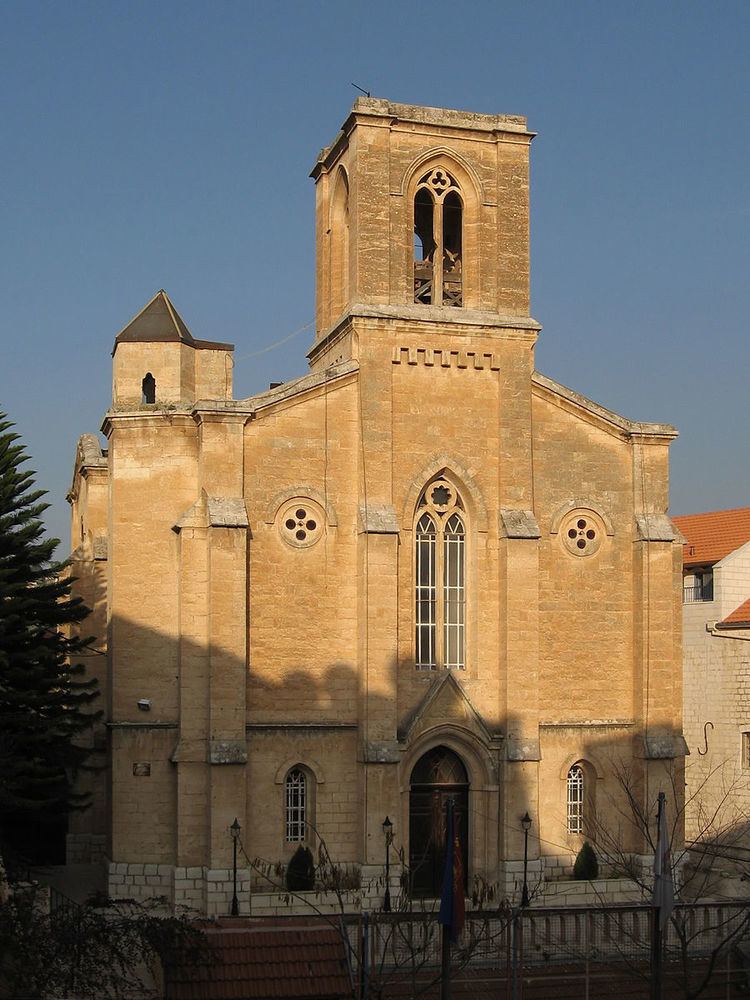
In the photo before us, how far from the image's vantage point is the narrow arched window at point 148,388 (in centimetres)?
3488

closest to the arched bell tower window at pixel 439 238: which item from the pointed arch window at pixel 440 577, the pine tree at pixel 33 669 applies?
the pointed arch window at pixel 440 577

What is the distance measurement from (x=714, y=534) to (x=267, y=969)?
2704 cm

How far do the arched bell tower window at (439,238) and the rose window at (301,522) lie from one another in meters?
5.94

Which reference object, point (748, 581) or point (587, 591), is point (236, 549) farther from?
point (748, 581)

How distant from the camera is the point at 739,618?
39.1 meters

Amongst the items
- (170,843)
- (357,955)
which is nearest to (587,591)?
(170,843)

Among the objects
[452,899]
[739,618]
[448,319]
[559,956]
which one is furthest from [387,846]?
[739,618]

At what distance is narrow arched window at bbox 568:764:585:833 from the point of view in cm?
3203

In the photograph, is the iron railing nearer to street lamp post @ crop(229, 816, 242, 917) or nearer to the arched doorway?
the arched doorway

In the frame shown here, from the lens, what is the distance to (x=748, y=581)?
1592 inches

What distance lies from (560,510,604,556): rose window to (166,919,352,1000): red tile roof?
47.4 ft

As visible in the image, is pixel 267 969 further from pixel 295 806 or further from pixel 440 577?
pixel 440 577

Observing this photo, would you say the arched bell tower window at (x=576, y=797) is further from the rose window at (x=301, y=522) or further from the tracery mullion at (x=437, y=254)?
the tracery mullion at (x=437, y=254)

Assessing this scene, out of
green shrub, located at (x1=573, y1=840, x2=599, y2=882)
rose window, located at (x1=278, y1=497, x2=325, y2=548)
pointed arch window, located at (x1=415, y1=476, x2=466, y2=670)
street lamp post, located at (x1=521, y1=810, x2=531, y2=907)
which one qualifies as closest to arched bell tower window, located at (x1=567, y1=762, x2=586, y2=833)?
green shrub, located at (x1=573, y1=840, x2=599, y2=882)
